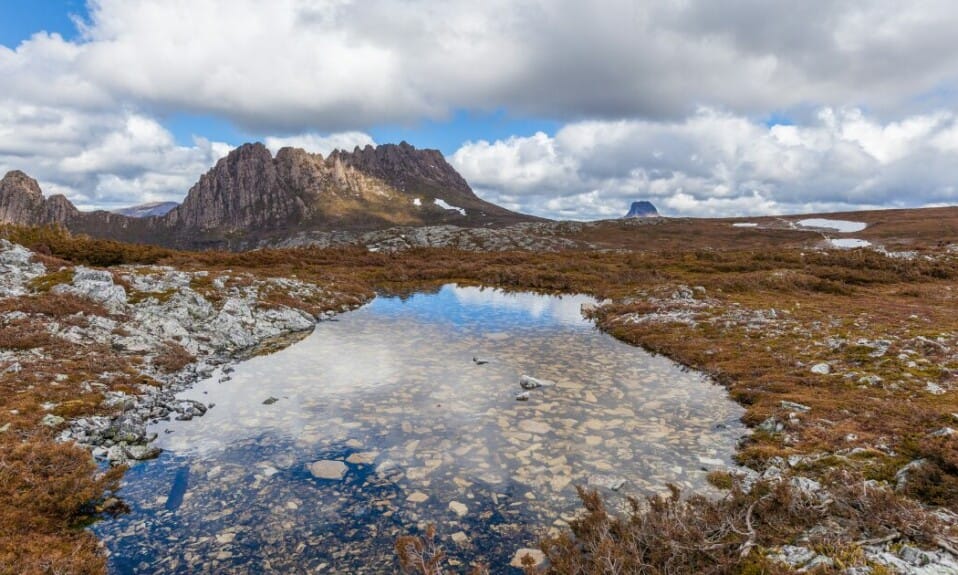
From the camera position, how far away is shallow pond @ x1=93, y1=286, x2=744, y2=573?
853 cm

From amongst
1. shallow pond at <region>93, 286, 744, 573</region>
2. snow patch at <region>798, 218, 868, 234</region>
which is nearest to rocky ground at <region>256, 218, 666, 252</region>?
snow patch at <region>798, 218, 868, 234</region>

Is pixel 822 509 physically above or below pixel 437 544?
above

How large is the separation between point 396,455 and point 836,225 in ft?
435

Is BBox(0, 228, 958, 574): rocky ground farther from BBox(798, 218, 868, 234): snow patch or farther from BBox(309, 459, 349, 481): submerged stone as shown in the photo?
BBox(798, 218, 868, 234): snow patch

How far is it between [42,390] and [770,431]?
825 inches

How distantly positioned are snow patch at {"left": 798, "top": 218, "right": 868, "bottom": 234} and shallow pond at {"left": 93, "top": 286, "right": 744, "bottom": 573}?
365 ft

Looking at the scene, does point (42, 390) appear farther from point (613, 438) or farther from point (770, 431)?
point (770, 431)

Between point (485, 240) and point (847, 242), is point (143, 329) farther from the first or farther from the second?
point (847, 242)

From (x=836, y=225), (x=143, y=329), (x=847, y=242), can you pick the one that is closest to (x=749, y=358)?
(x=143, y=329)

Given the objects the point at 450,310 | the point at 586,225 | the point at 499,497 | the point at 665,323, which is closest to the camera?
the point at 499,497

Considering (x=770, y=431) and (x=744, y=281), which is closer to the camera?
(x=770, y=431)

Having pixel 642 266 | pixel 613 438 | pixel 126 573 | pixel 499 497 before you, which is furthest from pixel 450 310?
pixel 642 266

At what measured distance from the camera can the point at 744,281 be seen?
38.4 metres

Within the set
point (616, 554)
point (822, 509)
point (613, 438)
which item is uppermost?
point (822, 509)
